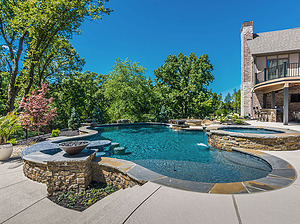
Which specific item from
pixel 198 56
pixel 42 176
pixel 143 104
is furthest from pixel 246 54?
pixel 42 176

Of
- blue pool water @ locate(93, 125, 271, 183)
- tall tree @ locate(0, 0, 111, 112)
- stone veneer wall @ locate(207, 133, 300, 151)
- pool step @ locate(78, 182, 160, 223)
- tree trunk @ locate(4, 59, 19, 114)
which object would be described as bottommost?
blue pool water @ locate(93, 125, 271, 183)

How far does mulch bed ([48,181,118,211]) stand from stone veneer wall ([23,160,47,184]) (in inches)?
32.8

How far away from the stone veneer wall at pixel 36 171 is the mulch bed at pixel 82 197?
32.8 inches

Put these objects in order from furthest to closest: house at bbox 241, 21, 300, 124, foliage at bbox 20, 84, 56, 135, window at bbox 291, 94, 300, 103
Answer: window at bbox 291, 94, 300, 103, house at bbox 241, 21, 300, 124, foliage at bbox 20, 84, 56, 135

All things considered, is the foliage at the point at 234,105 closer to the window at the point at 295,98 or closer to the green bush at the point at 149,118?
the window at the point at 295,98

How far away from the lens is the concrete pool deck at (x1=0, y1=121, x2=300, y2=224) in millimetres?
1732

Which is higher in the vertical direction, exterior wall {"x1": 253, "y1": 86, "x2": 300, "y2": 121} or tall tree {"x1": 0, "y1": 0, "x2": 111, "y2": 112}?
tall tree {"x1": 0, "y1": 0, "x2": 111, "y2": 112}

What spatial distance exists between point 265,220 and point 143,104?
1790cm

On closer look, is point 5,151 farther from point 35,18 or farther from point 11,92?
point 35,18

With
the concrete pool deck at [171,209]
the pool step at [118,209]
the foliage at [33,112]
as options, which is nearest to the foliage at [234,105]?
the foliage at [33,112]

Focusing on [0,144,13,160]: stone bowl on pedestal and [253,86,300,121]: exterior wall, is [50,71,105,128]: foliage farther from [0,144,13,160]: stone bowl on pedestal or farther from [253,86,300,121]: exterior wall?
[253,86,300,121]: exterior wall

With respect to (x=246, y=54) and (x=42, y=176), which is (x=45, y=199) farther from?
(x=246, y=54)

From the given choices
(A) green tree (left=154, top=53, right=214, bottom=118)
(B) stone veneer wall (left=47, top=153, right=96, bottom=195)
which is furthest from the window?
(B) stone veneer wall (left=47, top=153, right=96, bottom=195)

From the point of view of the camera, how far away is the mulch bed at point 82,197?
10.1ft
